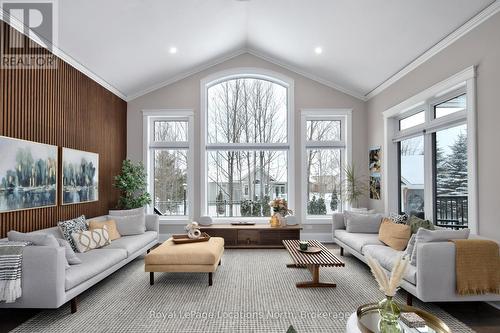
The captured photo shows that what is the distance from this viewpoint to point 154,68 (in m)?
5.82

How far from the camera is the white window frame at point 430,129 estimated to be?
11.3 ft

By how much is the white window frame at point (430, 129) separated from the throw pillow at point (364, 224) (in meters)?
0.53

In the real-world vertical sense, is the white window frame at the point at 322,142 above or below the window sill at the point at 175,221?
above

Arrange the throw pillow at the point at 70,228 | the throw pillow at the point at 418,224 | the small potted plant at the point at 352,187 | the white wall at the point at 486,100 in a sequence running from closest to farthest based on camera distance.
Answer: the white wall at the point at 486,100 < the throw pillow at the point at 418,224 < the throw pillow at the point at 70,228 < the small potted plant at the point at 352,187

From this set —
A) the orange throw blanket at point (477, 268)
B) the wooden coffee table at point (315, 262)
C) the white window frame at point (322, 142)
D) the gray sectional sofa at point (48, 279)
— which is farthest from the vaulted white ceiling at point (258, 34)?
the wooden coffee table at point (315, 262)

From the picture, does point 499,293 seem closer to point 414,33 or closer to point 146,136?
point 414,33

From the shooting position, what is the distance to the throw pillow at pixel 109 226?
4391mm

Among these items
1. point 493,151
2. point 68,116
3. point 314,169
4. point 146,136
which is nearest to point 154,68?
point 146,136

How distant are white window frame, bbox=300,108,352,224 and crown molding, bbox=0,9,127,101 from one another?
3936mm

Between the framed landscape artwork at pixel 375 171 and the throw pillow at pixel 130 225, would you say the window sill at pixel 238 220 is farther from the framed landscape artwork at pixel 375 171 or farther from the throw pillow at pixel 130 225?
the framed landscape artwork at pixel 375 171

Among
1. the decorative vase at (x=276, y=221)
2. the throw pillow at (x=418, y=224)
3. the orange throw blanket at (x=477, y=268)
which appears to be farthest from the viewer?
the decorative vase at (x=276, y=221)

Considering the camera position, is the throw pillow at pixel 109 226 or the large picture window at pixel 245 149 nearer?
the throw pillow at pixel 109 226

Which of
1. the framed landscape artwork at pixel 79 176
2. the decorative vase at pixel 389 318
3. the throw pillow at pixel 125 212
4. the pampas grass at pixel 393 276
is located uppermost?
the framed landscape artwork at pixel 79 176

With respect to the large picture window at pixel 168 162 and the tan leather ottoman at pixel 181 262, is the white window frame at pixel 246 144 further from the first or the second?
the tan leather ottoman at pixel 181 262
